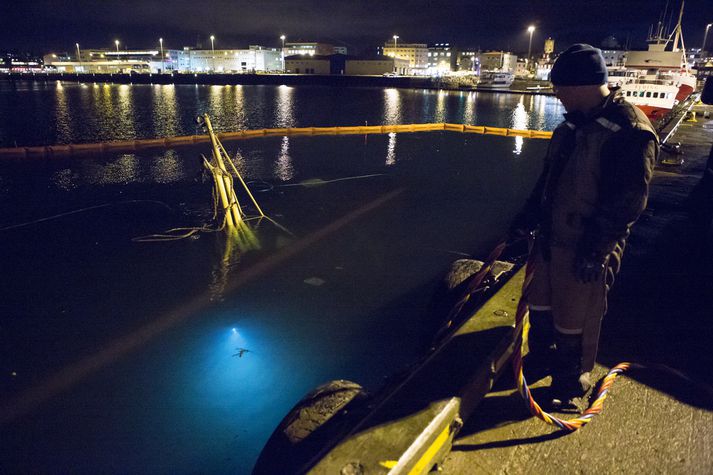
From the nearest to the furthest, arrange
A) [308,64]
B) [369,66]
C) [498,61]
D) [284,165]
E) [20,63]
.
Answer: [284,165], [369,66], [308,64], [498,61], [20,63]

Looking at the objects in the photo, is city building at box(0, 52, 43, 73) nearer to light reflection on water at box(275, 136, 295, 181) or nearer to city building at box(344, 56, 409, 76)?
city building at box(344, 56, 409, 76)

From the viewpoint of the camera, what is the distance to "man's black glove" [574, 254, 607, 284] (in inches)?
97.0

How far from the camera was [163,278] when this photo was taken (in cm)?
704

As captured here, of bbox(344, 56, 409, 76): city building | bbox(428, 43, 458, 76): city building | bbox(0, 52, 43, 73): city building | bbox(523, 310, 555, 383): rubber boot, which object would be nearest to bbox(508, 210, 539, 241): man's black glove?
bbox(523, 310, 555, 383): rubber boot

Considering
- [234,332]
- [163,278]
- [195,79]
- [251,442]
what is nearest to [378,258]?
[234,332]

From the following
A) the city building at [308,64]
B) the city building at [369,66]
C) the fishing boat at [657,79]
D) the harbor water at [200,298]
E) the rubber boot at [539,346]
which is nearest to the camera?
the rubber boot at [539,346]

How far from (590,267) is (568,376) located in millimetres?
842

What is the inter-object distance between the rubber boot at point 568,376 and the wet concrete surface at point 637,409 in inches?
6.8

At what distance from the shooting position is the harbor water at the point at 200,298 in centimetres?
418

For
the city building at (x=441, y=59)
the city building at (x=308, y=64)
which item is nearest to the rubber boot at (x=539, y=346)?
the city building at (x=308, y=64)

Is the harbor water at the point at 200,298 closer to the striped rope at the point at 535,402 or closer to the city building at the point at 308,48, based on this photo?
the striped rope at the point at 535,402

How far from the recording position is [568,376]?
2.82 metres

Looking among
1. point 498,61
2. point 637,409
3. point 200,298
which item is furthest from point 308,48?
point 637,409

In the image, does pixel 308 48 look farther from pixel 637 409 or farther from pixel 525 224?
pixel 637 409
